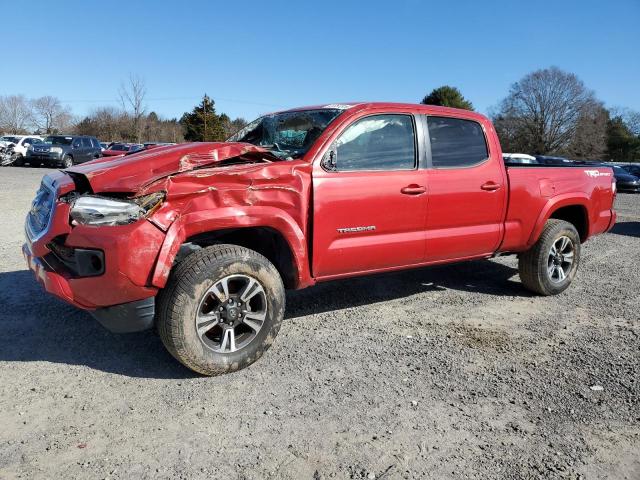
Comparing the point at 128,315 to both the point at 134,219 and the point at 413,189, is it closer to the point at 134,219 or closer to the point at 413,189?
the point at 134,219

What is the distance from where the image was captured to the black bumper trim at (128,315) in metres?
3.08

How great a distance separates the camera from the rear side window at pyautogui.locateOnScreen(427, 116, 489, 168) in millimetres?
4434

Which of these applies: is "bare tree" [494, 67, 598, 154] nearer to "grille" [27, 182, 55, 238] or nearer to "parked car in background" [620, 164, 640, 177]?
"parked car in background" [620, 164, 640, 177]

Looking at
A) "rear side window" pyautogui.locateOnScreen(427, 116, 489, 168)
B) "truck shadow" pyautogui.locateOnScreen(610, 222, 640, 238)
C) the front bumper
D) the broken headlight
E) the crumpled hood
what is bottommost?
"truck shadow" pyautogui.locateOnScreen(610, 222, 640, 238)

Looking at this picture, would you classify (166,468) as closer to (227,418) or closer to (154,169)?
(227,418)

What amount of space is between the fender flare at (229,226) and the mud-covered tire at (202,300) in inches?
4.9

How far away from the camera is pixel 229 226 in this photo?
3311mm

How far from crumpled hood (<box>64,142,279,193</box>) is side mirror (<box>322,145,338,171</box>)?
14.6 inches

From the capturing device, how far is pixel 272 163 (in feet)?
11.5

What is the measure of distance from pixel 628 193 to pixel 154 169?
1069 inches

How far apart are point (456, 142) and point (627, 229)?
8473mm

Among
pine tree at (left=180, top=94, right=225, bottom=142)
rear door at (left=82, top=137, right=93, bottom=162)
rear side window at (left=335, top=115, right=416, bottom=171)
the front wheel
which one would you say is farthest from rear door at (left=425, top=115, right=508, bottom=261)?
pine tree at (left=180, top=94, right=225, bottom=142)

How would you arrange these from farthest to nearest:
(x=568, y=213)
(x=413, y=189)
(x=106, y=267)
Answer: (x=568, y=213) < (x=413, y=189) < (x=106, y=267)

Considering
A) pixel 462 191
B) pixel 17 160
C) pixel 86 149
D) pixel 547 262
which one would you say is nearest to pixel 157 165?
pixel 462 191
